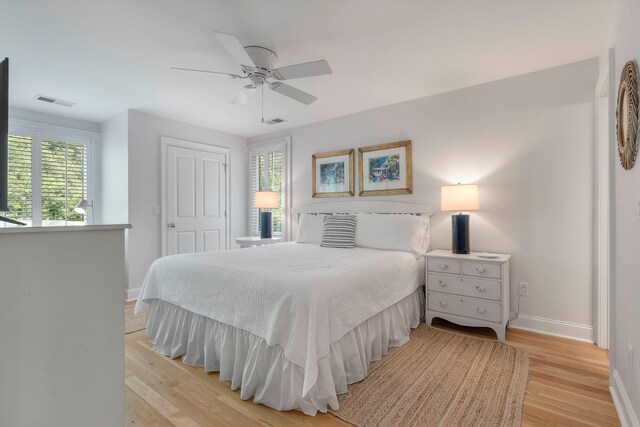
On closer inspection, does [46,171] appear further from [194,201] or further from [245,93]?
[245,93]

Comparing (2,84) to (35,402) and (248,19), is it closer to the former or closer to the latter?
(35,402)

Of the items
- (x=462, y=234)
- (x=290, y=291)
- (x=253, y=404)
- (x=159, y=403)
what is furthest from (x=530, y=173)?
(x=159, y=403)

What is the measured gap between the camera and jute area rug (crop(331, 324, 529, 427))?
1.66 meters

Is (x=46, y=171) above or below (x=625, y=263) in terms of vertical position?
above

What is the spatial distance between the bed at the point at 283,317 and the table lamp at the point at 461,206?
22.5 inches

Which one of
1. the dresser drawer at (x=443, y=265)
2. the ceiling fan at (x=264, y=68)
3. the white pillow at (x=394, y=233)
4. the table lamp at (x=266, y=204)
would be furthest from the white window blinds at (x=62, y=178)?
the dresser drawer at (x=443, y=265)

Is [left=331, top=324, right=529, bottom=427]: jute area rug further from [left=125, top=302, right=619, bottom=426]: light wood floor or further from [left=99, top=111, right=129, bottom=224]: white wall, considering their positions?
[left=99, top=111, right=129, bottom=224]: white wall

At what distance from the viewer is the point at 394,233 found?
3.27m

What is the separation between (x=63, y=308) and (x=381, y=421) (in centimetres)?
155

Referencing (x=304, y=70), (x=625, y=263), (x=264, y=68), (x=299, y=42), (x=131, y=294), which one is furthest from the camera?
(x=131, y=294)

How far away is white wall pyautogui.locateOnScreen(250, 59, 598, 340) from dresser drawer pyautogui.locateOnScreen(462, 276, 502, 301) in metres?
0.53

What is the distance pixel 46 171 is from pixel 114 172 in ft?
2.42

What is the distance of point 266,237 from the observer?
4.46m

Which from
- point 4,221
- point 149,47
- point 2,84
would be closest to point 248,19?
point 149,47
